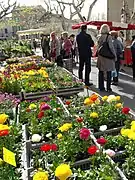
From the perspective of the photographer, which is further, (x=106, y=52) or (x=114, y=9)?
(x=114, y=9)

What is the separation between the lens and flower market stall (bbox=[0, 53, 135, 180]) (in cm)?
262

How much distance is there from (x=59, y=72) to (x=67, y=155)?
4.70 m

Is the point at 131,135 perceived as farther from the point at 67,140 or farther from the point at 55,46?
the point at 55,46

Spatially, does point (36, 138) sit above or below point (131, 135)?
below

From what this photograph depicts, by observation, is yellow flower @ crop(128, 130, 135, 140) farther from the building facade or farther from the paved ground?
the building facade

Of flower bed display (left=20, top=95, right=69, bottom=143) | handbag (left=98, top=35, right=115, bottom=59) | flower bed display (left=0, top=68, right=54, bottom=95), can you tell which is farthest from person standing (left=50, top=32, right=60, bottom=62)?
flower bed display (left=20, top=95, right=69, bottom=143)

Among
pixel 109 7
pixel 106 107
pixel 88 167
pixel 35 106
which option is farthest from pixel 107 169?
pixel 109 7

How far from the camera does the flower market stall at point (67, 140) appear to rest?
2623 millimetres

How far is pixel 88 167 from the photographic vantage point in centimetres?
296

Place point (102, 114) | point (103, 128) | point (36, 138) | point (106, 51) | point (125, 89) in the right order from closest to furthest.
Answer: point (36, 138)
point (103, 128)
point (102, 114)
point (106, 51)
point (125, 89)

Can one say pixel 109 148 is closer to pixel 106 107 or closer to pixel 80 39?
pixel 106 107

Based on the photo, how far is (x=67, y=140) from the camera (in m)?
3.12

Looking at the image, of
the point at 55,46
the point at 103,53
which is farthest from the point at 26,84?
the point at 55,46

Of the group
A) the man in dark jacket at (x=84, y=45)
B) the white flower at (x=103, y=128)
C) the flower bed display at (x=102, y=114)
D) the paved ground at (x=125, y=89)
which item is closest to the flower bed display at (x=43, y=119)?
the flower bed display at (x=102, y=114)
